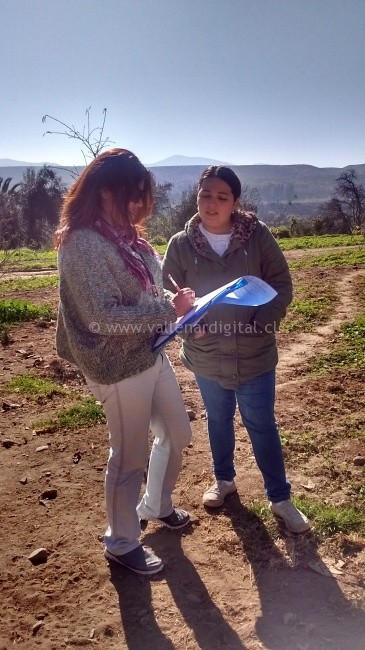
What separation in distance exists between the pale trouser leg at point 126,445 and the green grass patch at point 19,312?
19.5 ft

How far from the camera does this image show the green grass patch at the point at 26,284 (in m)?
12.1

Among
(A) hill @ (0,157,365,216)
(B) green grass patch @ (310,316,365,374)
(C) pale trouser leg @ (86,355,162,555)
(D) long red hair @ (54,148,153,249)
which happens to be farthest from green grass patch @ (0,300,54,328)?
(A) hill @ (0,157,365,216)

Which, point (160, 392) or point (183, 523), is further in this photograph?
point (183, 523)

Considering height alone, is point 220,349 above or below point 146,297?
below

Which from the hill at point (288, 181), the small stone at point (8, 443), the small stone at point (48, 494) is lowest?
the small stone at point (48, 494)

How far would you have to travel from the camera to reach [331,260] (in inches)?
567

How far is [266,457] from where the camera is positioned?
309 centimetres

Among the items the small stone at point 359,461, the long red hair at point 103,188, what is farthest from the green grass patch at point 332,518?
the long red hair at point 103,188

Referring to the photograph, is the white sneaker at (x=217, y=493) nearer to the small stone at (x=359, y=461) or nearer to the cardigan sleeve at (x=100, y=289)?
the small stone at (x=359, y=461)

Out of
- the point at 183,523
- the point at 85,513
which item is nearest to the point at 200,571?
the point at 183,523

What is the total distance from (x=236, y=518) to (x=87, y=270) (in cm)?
177

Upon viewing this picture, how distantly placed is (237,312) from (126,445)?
2.94 ft

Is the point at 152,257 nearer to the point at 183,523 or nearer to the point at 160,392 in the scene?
the point at 160,392

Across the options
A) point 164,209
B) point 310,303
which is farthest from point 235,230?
point 164,209
